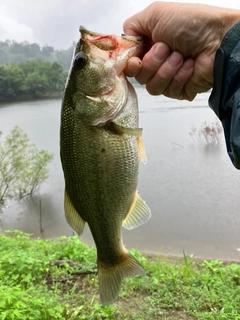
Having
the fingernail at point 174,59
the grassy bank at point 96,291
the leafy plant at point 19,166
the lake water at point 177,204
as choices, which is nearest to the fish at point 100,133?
the fingernail at point 174,59

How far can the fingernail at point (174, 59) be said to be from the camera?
1849mm

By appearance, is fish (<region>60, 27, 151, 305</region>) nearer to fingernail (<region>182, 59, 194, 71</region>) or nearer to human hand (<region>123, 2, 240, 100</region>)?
human hand (<region>123, 2, 240, 100</region>)

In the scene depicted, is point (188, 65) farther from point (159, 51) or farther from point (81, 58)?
point (81, 58)

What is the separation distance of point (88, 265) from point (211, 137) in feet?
39.0

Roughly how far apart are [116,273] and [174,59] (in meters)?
1.31

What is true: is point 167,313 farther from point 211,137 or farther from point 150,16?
point 211,137

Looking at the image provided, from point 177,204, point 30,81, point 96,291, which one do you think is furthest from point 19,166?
point 30,81

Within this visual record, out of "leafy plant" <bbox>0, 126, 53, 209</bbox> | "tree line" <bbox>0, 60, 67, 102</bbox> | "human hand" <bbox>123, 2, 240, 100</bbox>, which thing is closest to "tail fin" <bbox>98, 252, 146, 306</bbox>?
"human hand" <bbox>123, 2, 240, 100</bbox>

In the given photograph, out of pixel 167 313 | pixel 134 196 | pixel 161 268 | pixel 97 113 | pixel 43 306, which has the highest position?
pixel 97 113

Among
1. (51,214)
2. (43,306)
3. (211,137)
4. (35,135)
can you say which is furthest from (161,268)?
(35,135)

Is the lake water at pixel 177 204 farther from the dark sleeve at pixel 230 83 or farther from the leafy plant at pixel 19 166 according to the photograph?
the dark sleeve at pixel 230 83

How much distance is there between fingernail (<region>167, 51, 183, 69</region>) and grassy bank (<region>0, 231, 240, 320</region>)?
7.41ft

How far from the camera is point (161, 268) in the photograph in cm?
450

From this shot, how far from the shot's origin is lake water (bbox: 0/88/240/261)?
7.33 metres
